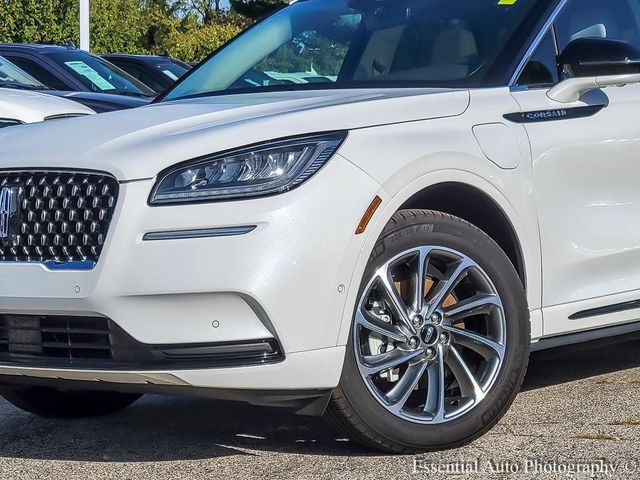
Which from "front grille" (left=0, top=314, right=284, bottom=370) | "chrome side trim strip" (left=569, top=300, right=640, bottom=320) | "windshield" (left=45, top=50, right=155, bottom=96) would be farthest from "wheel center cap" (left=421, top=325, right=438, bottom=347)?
"windshield" (left=45, top=50, right=155, bottom=96)

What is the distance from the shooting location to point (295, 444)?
4301mm

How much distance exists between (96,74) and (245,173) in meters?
9.54

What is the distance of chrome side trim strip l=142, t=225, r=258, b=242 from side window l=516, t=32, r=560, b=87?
4.78 ft

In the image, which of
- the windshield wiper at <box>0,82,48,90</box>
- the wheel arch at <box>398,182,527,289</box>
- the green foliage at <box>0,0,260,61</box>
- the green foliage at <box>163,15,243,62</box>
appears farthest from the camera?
the green foliage at <box>163,15,243,62</box>

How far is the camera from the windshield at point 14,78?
11227mm

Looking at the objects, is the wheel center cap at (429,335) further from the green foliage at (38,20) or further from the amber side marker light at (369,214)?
the green foliage at (38,20)

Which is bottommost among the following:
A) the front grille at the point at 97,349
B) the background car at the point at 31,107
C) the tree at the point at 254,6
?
the tree at the point at 254,6

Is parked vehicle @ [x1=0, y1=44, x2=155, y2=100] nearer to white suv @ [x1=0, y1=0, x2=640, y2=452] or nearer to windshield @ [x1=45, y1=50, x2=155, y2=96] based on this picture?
windshield @ [x1=45, y1=50, x2=155, y2=96]

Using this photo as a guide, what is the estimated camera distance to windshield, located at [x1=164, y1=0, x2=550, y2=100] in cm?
473

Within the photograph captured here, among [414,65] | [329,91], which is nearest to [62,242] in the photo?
[329,91]

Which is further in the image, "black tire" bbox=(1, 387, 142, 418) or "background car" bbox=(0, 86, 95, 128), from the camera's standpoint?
"background car" bbox=(0, 86, 95, 128)

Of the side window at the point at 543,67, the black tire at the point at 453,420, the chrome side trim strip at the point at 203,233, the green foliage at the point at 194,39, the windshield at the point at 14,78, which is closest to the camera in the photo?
the chrome side trim strip at the point at 203,233

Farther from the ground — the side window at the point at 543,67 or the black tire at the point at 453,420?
the side window at the point at 543,67

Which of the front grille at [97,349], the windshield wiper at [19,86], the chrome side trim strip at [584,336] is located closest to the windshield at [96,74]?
the windshield wiper at [19,86]
